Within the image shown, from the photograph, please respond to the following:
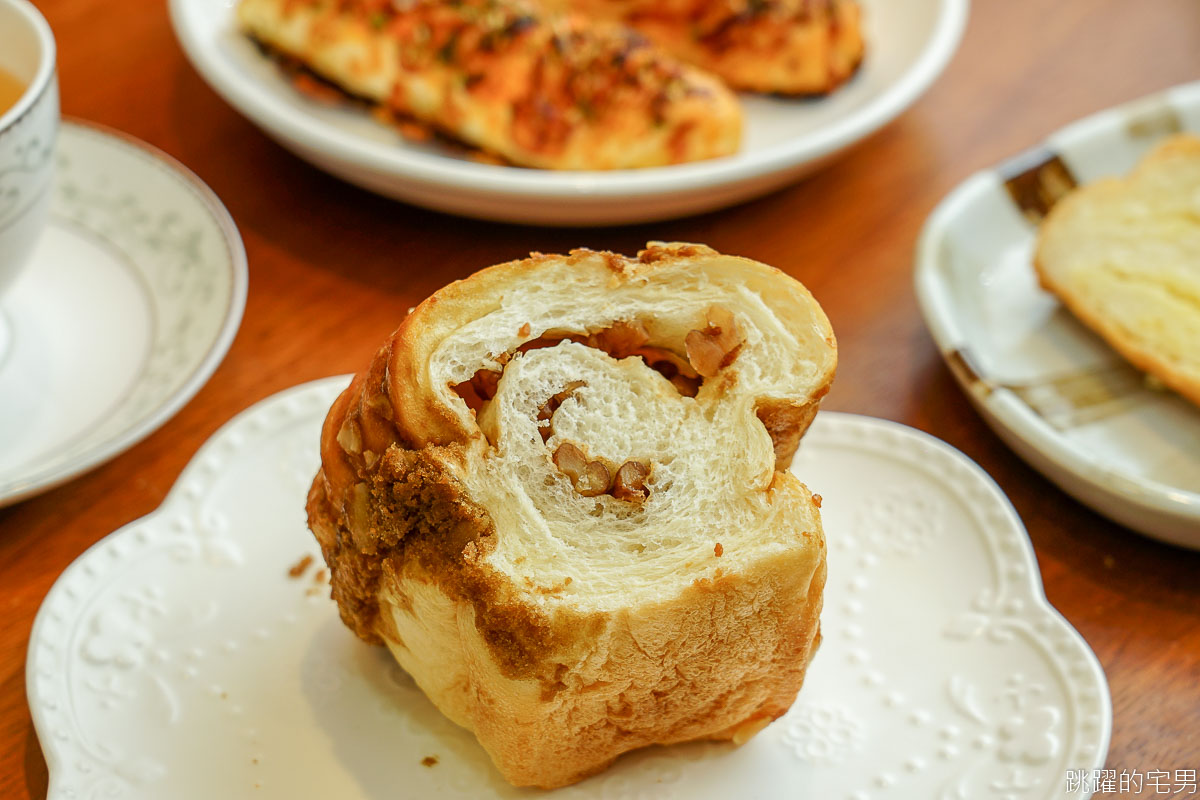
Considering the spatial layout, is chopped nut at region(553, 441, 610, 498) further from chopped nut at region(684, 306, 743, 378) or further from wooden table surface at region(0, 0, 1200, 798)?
wooden table surface at region(0, 0, 1200, 798)

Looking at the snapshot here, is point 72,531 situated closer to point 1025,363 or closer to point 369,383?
point 369,383

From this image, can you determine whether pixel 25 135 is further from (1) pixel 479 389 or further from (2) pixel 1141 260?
(2) pixel 1141 260

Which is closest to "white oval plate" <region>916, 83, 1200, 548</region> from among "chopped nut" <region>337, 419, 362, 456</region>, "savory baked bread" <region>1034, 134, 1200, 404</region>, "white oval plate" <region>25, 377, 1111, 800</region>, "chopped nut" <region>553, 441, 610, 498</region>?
"savory baked bread" <region>1034, 134, 1200, 404</region>

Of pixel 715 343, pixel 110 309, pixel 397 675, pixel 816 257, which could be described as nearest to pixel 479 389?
pixel 715 343

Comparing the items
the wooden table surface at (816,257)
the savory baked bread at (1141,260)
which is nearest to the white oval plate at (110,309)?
the wooden table surface at (816,257)

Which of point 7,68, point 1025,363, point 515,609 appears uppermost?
point 7,68

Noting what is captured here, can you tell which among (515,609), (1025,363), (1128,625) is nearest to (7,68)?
(515,609)

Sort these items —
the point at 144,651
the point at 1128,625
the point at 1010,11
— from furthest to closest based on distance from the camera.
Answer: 1. the point at 1010,11
2. the point at 1128,625
3. the point at 144,651

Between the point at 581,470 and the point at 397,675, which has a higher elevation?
the point at 581,470
